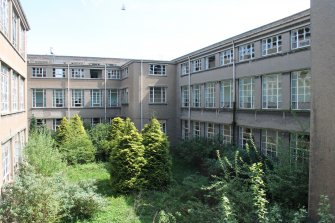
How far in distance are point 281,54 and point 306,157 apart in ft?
31.2

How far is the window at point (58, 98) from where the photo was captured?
3400cm

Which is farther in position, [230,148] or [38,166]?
[230,148]

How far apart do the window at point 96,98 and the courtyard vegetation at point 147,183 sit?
18.3 feet

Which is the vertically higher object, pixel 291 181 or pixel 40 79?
pixel 40 79

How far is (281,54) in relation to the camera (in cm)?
1850

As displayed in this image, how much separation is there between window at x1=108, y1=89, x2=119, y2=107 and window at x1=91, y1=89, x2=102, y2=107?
1.08 meters

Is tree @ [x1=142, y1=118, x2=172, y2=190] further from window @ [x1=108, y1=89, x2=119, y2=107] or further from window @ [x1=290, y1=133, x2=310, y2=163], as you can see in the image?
window @ [x1=108, y1=89, x2=119, y2=107]

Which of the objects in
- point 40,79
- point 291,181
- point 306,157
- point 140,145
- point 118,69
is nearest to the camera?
point 291,181

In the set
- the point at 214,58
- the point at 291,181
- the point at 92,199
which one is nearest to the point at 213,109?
the point at 214,58

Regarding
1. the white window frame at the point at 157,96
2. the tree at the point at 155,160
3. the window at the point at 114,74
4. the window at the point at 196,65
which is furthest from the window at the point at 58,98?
the tree at the point at 155,160

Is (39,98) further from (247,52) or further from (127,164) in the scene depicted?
(247,52)

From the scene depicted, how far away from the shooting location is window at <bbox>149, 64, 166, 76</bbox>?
3155 centimetres

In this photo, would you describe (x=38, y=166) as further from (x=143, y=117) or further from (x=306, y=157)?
(x=143, y=117)

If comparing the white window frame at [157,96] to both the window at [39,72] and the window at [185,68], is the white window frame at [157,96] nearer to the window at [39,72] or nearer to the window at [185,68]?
the window at [185,68]
